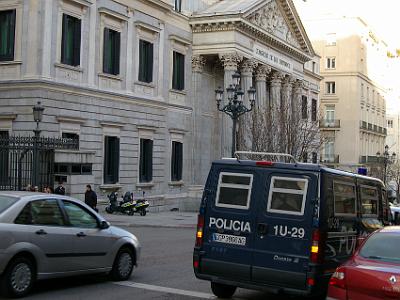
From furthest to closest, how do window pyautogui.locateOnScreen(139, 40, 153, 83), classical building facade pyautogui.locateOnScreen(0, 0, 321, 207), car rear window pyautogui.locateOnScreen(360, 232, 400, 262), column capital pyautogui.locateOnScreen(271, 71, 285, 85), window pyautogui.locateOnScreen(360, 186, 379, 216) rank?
column capital pyautogui.locateOnScreen(271, 71, 285, 85), window pyautogui.locateOnScreen(139, 40, 153, 83), classical building facade pyautogui.locateOnScreen(0, 0, 321, 207), window pyautogui.locateOnScreen(360, 186, 379, 216), car rear window pyautogui.locateOnScreen(360, 232, 400, 262)

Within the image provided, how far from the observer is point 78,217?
9.98m

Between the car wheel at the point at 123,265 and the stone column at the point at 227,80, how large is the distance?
3028 cm

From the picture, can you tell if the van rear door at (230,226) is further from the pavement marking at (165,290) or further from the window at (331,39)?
the window at (331,39)

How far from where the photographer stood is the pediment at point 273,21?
143ft

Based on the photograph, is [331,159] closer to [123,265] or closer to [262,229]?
[123,265]

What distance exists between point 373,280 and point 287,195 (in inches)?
103

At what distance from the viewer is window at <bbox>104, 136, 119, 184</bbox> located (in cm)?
3200

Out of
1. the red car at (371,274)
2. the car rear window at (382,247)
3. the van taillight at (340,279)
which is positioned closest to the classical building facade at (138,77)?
the car rear window at (382,247)

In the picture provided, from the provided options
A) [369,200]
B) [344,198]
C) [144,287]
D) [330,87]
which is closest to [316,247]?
[344,198]

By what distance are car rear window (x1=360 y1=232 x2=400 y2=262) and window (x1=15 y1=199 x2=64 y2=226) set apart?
190 inches

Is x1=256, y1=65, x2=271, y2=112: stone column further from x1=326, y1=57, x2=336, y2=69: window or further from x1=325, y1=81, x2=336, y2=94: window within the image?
x1=326, y1=57, x2=336, y2=69: window

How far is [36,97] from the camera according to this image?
88.7 feet

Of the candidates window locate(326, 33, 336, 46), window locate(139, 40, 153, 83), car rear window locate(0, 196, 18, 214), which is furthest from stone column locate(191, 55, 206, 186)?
window locate(326, 33, 336, 46)

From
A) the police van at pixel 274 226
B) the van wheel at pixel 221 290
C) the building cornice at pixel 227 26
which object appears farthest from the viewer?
the building cornice at pixel 227 26
